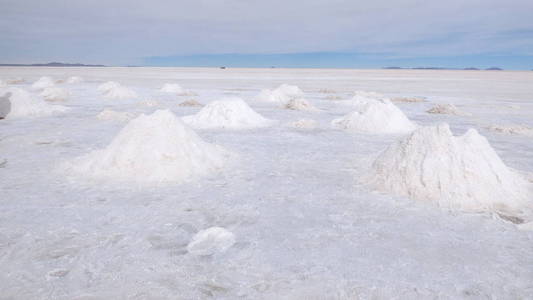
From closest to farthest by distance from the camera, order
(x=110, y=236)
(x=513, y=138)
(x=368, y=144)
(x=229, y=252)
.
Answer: (x=229, y=252) → (x=110, y=236) → (x=368, y=144) → (x=513, y=138)

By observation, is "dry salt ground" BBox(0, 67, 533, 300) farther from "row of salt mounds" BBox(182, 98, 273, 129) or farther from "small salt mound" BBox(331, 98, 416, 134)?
"row of salt mounds" BBox(182, 98, 273, 129)

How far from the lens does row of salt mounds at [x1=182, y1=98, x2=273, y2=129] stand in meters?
6.84

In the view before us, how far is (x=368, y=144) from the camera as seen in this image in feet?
18.1

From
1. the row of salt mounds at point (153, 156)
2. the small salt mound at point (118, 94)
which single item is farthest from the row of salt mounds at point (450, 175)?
the small salt mound at point (118, 94)

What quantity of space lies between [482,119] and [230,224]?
754 cm

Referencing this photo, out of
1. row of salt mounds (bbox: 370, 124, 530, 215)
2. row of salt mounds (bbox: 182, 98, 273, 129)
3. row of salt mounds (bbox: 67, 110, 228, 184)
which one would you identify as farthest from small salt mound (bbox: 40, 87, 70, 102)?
row of salt mounds (bbox: 370, 124, 530, 215)

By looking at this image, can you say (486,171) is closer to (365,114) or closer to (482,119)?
(365,114)

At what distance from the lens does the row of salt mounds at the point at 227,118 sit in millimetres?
6840

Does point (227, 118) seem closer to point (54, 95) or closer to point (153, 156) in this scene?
point (153, 156)

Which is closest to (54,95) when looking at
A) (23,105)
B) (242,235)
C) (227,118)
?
(23,105)

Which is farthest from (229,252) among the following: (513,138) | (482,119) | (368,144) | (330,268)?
(482,119)

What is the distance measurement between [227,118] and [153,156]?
3228 millimetres

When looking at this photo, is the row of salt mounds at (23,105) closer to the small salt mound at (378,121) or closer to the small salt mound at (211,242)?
the small salt mound at (378,121)

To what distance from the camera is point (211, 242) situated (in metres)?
2.38
